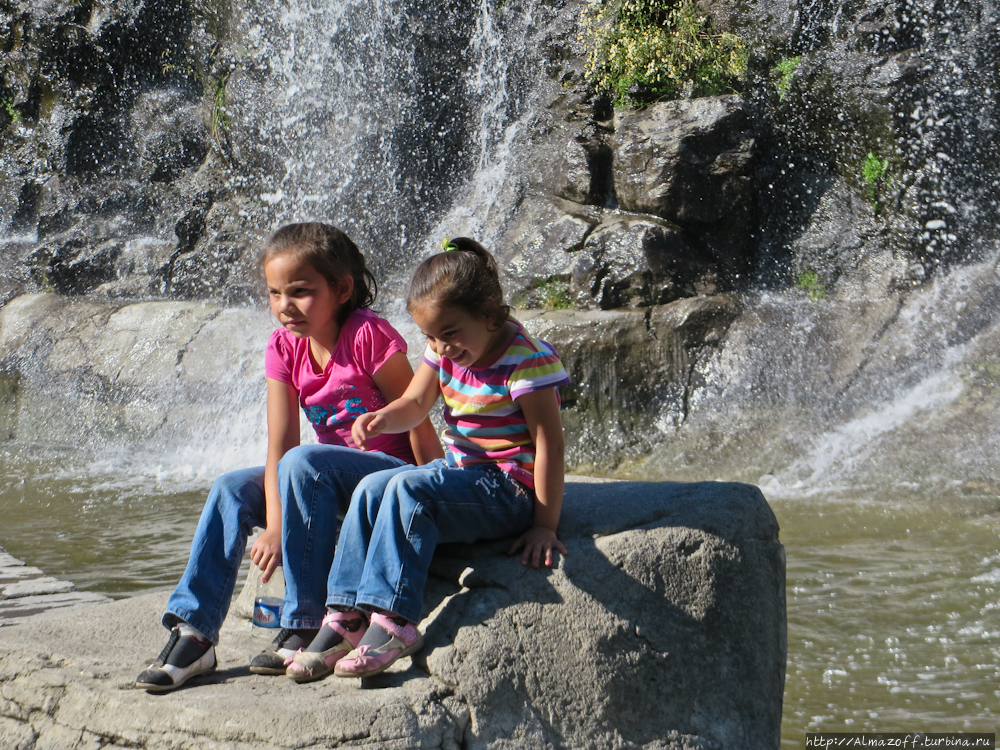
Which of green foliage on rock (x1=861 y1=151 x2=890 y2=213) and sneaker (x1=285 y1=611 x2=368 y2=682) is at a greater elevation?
green foliage on rock (x1=861 y1=151 x2=890 y2=213)

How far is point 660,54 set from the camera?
8367mm

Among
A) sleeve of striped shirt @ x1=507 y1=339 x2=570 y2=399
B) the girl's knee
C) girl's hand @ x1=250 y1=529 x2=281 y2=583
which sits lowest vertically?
girl's hand @ x1=250 y1=529 x2=281 y2=583

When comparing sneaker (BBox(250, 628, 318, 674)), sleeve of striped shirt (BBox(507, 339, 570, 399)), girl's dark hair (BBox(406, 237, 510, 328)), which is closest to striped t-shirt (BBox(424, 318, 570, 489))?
sleeve of striped shirt (BBox(507, 339, 570, 399))

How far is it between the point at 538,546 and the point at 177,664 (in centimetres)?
95

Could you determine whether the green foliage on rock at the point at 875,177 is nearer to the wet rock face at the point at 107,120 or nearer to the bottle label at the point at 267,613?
the bottle label at the point at 267,613

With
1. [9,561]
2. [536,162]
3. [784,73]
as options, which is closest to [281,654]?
[9,561]

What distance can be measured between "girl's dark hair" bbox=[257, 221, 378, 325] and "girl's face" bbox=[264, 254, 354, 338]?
0.07 feet

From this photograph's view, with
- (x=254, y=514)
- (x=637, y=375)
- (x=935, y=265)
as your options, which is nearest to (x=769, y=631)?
(x=254, y=514)

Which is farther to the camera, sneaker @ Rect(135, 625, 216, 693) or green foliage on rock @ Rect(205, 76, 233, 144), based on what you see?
green foliage on rock @ Rect(205, 76, 233, 144)

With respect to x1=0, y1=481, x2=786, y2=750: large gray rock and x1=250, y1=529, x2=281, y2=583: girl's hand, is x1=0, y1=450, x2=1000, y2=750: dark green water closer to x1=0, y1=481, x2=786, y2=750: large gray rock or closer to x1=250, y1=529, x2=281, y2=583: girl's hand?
x1=0, y1=481, x2=786, y2=750: large gray rock

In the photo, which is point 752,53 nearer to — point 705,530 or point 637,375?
point 637,375

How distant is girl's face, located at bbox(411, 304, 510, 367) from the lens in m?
2.45

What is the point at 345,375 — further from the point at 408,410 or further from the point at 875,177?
the point at 875,177

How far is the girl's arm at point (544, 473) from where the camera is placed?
2.44m
